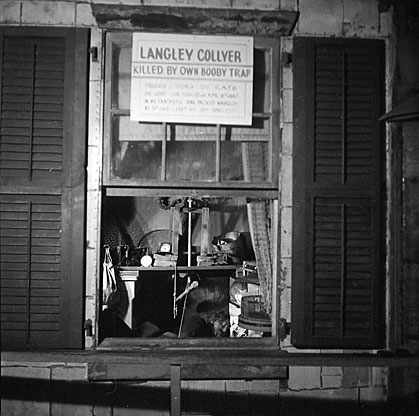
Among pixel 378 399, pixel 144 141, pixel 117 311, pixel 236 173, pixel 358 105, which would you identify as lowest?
pixel 378 399

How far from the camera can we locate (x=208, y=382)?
3547mm

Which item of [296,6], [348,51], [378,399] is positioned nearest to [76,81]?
[296,6]

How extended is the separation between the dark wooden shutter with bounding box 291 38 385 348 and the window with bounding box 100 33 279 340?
25cm

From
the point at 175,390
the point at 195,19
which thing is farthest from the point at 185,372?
the point at 195,19

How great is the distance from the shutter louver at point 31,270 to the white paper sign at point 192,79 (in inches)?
44.6

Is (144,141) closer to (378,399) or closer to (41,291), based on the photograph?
(41,291)

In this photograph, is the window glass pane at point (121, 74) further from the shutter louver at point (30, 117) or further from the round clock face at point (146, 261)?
the round clock face at point (146, 261)

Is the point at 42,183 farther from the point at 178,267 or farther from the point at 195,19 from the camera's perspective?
the point at 178,267

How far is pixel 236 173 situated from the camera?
378cm

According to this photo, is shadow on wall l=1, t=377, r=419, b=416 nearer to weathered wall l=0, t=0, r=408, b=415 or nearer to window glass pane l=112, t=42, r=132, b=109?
weathered wall l=0, t=0, r=408, b=415

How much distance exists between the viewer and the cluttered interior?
16.2ft

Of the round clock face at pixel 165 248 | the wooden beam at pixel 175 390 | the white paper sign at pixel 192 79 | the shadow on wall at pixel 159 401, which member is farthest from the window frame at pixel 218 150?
the round clock face at pixel 165 248

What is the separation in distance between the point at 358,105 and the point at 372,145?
1.17ft

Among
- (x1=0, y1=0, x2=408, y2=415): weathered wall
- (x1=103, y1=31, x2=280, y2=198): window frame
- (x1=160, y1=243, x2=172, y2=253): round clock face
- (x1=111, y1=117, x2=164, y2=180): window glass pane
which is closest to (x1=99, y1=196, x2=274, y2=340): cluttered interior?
(x1=160, y1=243, x2=172, y2=253): round clock face
